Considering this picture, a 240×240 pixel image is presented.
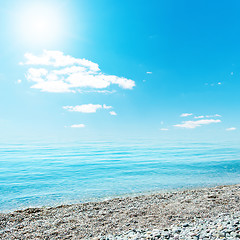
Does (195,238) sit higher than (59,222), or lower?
higher

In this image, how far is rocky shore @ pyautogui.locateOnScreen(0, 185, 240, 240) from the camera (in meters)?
5.89

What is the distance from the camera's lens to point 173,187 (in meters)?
15.1

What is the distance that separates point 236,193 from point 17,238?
1111 centimetres

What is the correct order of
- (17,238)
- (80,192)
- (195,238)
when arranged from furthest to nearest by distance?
1. (80,192)
2. (17,238)
3. (195,238)

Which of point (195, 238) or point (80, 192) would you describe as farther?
point (80, 192)

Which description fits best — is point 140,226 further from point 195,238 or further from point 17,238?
point 17,238

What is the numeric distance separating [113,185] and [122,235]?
9.90 metres

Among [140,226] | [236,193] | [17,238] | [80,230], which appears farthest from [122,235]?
[236,193]

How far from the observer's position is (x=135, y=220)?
7625mm

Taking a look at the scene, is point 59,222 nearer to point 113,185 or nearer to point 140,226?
point 140,226

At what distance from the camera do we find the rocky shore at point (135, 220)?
232 inches

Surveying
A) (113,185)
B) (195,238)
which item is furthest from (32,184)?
(195,238)

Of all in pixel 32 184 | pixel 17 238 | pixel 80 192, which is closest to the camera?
pixel 17 238

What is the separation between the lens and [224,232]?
5234 millimetres
